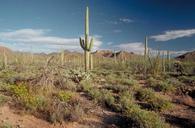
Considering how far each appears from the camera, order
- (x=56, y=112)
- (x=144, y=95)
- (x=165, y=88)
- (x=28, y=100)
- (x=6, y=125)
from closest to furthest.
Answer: (x=6, y=125) → (x=56, y=112) → (x=28, y=100) → (x=144, y=95) → (x=165, y=88)

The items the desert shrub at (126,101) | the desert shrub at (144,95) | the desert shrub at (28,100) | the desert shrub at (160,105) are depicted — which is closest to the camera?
the desert shrub at (28,100)

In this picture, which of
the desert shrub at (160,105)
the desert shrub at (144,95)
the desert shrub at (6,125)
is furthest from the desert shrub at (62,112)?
the desert shrub at (144,95)

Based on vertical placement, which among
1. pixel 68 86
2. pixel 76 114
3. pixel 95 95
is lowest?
pixel 76 114

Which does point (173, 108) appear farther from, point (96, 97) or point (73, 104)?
point (73, 104)

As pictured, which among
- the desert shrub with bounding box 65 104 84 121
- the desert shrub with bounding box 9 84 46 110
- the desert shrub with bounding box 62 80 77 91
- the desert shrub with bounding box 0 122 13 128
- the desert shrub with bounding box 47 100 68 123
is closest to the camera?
the desert shrub with bounding box 0 122 13 128

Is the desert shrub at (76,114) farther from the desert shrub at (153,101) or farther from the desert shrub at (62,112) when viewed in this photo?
the desert shrub at (153,101)

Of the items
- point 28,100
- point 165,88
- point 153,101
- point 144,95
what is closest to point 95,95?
point 144,95

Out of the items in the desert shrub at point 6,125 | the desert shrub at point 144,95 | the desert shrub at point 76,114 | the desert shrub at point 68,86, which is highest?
the desert shrub at point 68,86

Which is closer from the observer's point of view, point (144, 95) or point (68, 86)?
point (144, 95)

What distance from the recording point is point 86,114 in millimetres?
8070

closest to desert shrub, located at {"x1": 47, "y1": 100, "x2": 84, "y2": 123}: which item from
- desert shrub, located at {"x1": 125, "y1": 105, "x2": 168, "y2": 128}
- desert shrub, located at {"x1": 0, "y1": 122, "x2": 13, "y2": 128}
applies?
desert shrub, located at {"x1": 0, "y1": 122, "x2": 13, "y2": 128}

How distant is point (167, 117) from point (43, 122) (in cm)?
380

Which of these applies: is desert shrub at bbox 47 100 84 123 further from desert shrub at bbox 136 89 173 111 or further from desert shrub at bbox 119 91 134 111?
desert shrub at bbox 136 89 173 111

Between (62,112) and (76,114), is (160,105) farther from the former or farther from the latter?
(62,112)
